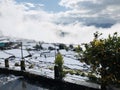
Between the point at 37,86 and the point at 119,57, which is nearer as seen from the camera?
the point at 119,57

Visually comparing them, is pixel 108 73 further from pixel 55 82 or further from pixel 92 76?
pixel 55 82

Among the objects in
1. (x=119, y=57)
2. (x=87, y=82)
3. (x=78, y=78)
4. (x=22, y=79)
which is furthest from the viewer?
(x=22, y=79)

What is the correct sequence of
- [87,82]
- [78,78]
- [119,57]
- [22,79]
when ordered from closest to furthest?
[119,57], [87,82], [78,78], [22,79]

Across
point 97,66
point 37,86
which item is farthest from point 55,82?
point 97,66

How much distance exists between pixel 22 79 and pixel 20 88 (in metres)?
1.86

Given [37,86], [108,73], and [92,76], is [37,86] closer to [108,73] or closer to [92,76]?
[92,76]

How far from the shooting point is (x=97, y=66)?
13.2m

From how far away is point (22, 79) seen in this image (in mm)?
17234

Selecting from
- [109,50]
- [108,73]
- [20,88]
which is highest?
[109,50]

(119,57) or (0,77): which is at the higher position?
(119,57)

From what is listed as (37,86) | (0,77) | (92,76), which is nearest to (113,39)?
(92,76)

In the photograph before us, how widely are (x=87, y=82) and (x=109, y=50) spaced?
2.94m

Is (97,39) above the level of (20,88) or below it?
above

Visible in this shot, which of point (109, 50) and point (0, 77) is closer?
point (109, 50)
